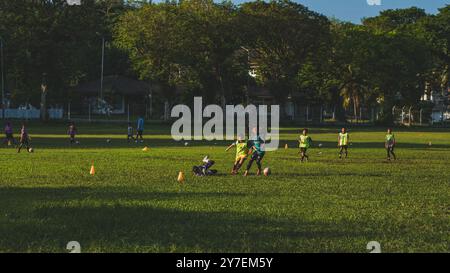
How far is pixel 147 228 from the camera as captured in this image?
39.4 ft

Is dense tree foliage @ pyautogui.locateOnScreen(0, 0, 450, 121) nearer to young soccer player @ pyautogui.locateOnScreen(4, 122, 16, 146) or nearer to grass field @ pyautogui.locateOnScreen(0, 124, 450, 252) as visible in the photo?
young soccer player @ pyautogui.locateOnScreen(4, 122, 16, 146)

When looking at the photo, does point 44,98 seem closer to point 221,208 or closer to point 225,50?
point 225,50

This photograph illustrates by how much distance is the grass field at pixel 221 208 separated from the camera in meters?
10.9

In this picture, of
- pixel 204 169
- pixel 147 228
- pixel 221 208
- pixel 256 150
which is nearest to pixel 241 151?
pixel 256 150

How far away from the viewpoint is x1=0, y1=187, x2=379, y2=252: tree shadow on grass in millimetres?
10516

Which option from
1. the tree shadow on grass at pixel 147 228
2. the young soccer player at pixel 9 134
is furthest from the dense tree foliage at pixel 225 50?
the tree shadow on grass at pixel 147 228

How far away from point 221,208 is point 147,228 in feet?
9.17

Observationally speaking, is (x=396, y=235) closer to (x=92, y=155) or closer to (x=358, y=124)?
(x=92, y=155)

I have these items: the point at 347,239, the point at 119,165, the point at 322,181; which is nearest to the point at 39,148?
the point at 119,165

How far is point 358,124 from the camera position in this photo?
3408 inches

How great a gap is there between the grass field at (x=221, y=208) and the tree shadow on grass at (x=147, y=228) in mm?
18

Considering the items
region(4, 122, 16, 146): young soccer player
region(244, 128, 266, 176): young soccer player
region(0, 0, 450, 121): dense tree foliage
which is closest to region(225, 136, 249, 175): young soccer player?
region(244, 128, 266, 176): young soccer player

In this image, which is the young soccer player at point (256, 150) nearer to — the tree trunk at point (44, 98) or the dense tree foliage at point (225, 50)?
the dense tree foliage at point (225, 50)
